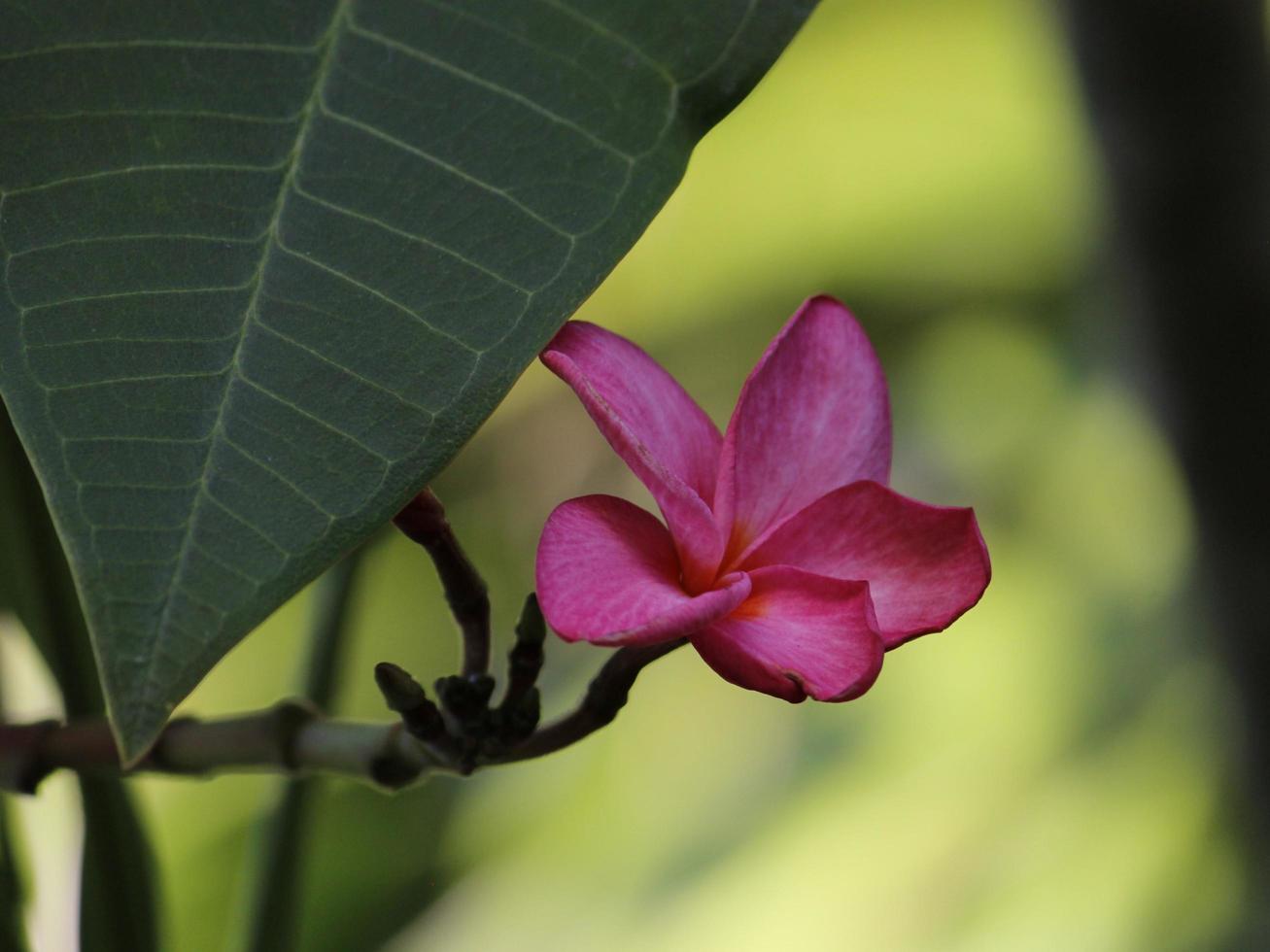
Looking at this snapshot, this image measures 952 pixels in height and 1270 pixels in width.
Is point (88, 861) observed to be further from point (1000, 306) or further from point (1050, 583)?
point (1000, 306)

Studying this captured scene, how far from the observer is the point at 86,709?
399 millimetres

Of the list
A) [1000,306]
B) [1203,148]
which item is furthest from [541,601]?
[1000,306]

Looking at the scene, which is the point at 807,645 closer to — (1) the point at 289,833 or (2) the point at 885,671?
(1) the point at 289,833

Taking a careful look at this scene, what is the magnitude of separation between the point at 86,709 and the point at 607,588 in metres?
0.24

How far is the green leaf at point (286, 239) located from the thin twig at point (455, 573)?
0.19 ft

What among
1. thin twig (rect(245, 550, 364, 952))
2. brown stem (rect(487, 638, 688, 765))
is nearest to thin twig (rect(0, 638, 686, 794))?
brown stem (rect(487, 638, 688, 765))

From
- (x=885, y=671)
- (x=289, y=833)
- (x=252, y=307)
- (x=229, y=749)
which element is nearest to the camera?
(x=252, y=307)

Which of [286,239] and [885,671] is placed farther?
[885,671]

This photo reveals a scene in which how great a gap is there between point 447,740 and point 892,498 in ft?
0.34

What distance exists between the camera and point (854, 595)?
0.23 m

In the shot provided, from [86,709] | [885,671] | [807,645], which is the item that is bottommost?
[885,671]

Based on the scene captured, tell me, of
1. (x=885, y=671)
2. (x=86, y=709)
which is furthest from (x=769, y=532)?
(x=885, y=671)

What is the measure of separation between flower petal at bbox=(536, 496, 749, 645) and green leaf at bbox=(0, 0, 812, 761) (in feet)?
0.10

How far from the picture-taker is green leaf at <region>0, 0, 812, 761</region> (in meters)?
0.19
